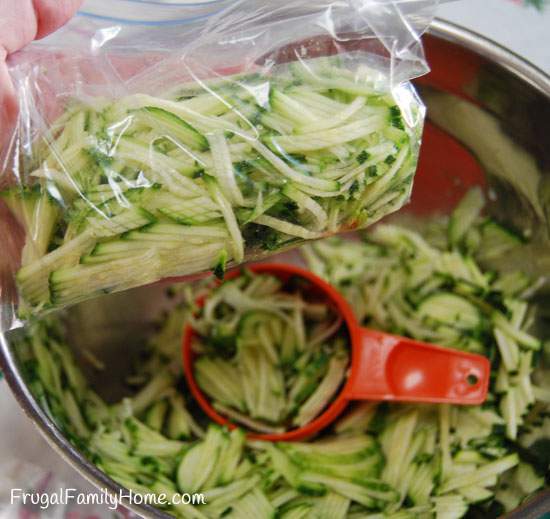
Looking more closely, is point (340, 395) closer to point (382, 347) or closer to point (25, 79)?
point (382, 347)

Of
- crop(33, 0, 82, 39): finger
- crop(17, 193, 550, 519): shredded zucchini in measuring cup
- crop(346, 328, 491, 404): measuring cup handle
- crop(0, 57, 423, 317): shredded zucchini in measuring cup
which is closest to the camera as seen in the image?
crop(0, 57, 423, 317): shredded zucchini in measuring cup

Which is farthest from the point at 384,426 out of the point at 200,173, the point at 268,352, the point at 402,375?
the point at 200,173

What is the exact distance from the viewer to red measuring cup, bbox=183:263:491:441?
1282mm

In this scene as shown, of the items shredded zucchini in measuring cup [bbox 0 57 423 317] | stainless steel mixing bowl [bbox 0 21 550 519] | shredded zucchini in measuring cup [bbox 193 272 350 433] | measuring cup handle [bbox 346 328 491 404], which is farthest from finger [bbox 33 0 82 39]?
measuring cup handle [bbox 346 328 491 404]

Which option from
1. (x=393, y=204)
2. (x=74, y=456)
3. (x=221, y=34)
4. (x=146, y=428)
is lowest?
(x=146, y=428)

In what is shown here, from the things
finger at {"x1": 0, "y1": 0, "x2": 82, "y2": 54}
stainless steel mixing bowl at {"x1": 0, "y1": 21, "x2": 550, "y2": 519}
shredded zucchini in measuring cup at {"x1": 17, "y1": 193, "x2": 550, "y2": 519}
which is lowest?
shredded zucchini in measuring cup at {"x1": 17, "y1": 193, "x2": 550, "y2": 519}

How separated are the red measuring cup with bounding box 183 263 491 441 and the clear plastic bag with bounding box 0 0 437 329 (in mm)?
402

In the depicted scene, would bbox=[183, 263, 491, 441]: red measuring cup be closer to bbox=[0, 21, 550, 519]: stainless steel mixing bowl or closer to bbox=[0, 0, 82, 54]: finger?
bbox=[0, 21, 550, 519]: stainless steel mixing bowl

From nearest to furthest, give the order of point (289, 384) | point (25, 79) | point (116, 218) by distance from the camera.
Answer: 1. point (116, 218)
2. point (25, 79)
3. point (289, 384)

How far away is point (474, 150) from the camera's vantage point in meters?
1.40

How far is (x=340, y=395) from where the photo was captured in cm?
132

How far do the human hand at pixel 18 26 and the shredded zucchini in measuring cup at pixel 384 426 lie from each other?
40 cm

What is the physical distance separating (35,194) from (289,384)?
0.70 metres

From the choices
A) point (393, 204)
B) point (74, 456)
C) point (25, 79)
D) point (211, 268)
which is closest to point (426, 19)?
point (393, 204)
